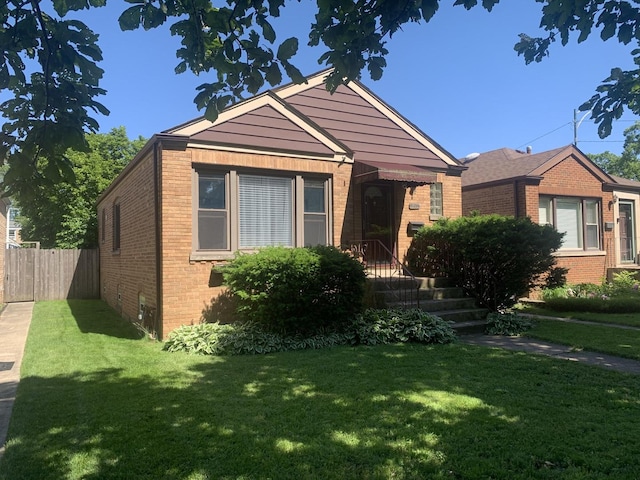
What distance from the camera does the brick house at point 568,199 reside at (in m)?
15.1

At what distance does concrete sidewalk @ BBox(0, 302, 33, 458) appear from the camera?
187 inches

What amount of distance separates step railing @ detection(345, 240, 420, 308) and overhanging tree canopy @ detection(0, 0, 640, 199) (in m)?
5.89

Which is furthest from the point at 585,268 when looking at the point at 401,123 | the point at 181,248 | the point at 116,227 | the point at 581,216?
the point at 116,227

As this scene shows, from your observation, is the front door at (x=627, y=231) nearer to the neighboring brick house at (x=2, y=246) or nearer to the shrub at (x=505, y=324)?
the shrub at (x=505, y=324)

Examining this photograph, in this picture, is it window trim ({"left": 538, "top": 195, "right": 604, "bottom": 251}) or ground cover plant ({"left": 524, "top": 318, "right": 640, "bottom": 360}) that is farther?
window trim ({"left": 538, "top": 195, "right": 604, "bottom": 251})

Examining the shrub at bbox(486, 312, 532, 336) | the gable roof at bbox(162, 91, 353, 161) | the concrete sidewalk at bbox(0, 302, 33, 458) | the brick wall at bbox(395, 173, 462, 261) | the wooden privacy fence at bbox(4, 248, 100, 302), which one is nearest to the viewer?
the concrete sidewalk at bbox(0, 302, 33, 458)

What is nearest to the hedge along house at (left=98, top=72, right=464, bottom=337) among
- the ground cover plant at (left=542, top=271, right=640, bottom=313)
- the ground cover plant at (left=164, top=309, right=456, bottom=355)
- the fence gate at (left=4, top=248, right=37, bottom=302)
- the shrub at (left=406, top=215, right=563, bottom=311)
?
the ground cover plant at (left=164, top=309, right=456, bottom=355)

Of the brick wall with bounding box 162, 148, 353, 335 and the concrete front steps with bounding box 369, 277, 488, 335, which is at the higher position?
the brick wall with bounding box 162, 148, 353, 335

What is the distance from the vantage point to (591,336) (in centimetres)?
810

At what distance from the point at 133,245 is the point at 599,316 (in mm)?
10908

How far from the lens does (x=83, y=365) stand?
6.48 m

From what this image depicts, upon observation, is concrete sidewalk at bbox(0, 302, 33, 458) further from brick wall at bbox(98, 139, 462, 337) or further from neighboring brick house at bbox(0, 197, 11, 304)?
brick wall at bbox(98, 139, 462, 337)

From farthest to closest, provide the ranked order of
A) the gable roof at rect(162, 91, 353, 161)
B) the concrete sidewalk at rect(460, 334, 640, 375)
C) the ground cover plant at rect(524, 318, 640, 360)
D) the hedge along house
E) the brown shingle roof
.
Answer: the brown shingle roof
the gable roof at rect(162, 91, 353, 161)
the hedge along house
the ground cover plant at rect(524, 318, 640, 360)
the concrete sidewalk at rect(460, 334, 640, 375)

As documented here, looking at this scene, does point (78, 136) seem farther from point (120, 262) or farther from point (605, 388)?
point (120, 262)
